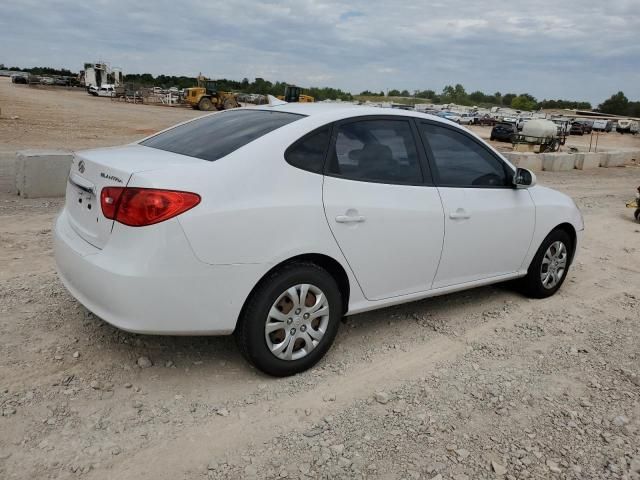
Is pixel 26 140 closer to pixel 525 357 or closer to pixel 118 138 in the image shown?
pixel 118 138

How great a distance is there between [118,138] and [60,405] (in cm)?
1841

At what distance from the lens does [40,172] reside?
7.99 metres

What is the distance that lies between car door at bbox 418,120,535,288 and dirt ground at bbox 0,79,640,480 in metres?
0.51

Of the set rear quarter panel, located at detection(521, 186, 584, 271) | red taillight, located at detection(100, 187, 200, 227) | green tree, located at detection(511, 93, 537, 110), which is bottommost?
rear quarter panel, located at detection(521, 186, 584, 271)

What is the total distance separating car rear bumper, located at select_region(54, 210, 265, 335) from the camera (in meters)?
2.96

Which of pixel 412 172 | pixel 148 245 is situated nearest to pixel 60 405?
pixel 148 245

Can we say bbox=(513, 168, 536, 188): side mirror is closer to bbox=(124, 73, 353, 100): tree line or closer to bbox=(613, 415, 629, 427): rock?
bbox=(613, 415, 629, 427): rock

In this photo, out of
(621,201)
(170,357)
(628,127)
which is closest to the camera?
(170,357)

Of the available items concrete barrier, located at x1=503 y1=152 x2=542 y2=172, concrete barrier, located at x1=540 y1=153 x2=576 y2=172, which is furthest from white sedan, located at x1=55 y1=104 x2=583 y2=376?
concrete barrier, located at x1=540 y1=153 x2=576 y2=172

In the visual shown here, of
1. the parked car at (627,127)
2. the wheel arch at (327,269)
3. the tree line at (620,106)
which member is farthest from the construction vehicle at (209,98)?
the tree line at (620,106)

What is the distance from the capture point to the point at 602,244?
25.6 ft

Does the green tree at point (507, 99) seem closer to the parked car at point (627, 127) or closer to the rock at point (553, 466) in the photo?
the parked car at point (627, 127)

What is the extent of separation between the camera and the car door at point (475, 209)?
421 cm

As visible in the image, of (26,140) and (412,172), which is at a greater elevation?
(412,172)
